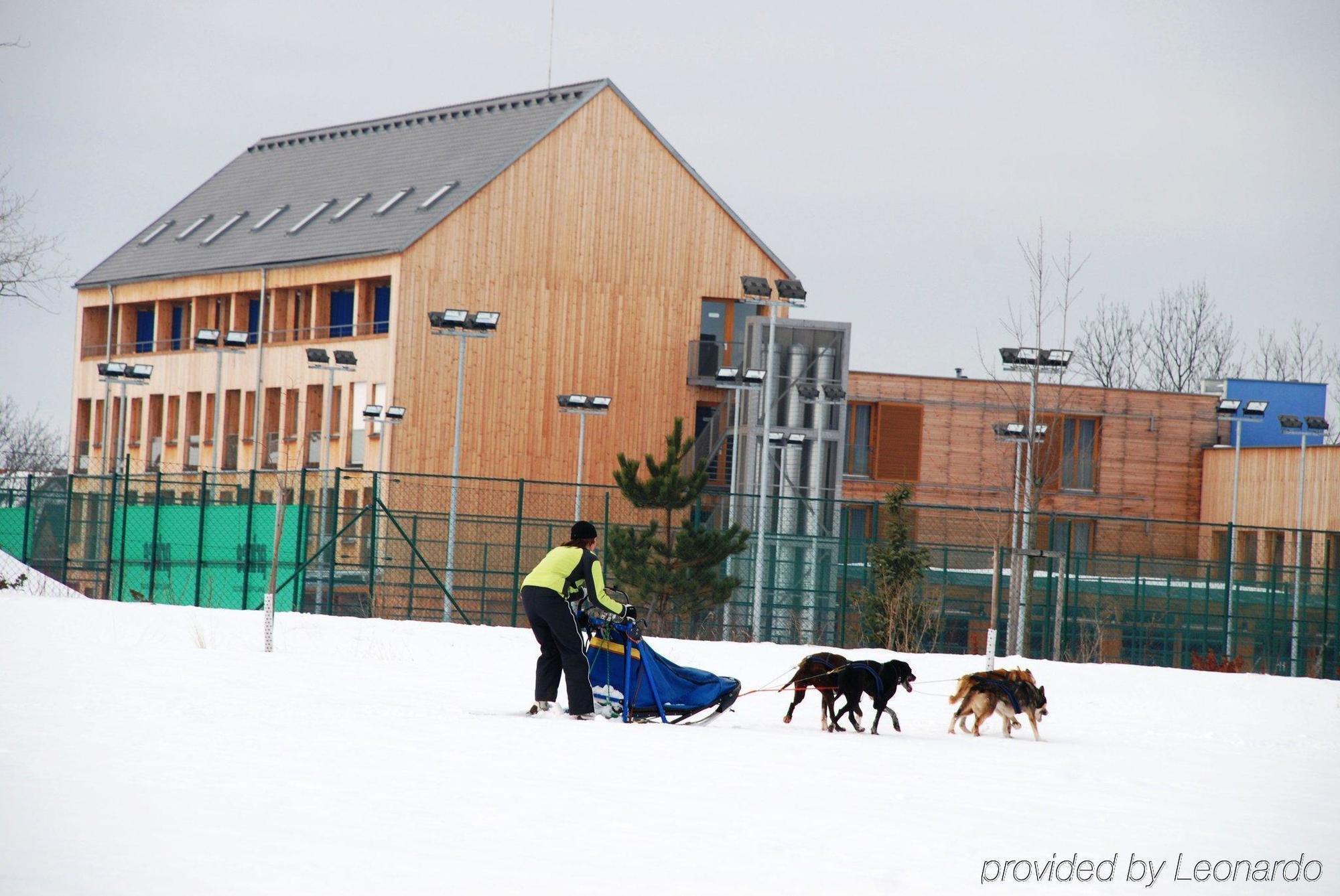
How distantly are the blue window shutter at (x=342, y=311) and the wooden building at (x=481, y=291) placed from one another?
8 cm

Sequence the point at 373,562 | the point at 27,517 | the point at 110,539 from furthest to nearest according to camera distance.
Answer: the point at 27,517
the point at 110,539
the point at 373,562

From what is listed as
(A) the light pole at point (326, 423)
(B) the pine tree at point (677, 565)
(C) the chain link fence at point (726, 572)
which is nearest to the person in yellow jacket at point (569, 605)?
(C) the chain link fence at point (726, 572)

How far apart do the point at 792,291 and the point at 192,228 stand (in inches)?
1275

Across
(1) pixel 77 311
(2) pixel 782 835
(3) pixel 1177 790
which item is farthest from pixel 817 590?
(1) pixel 77 311

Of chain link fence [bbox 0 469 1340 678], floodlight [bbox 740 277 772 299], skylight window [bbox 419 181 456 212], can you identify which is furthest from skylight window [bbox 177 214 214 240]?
floodlight [bbox 740 277 772 299]

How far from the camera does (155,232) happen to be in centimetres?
6450

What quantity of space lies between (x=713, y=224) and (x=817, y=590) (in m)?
22.8

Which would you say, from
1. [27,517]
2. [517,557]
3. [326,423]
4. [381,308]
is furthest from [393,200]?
[517,557]

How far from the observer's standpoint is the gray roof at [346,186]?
51812mm

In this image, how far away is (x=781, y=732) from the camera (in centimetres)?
1516

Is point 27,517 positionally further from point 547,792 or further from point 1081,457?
point 1081,457

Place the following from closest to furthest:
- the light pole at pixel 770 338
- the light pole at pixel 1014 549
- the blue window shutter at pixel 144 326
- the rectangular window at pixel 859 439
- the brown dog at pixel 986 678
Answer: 1. the brown dog at pixel 986 678
2. the light pole at pixel 1014 549
3. the light pole at pixel 770 338
4. the rectangular window at pixel 859 439
5. the blue window shutter at pixel 144 326

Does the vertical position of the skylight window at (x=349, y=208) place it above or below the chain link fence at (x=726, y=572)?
above

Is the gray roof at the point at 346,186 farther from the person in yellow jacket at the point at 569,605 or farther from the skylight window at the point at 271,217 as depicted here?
the person in yellow jacket at the point at 569,605
